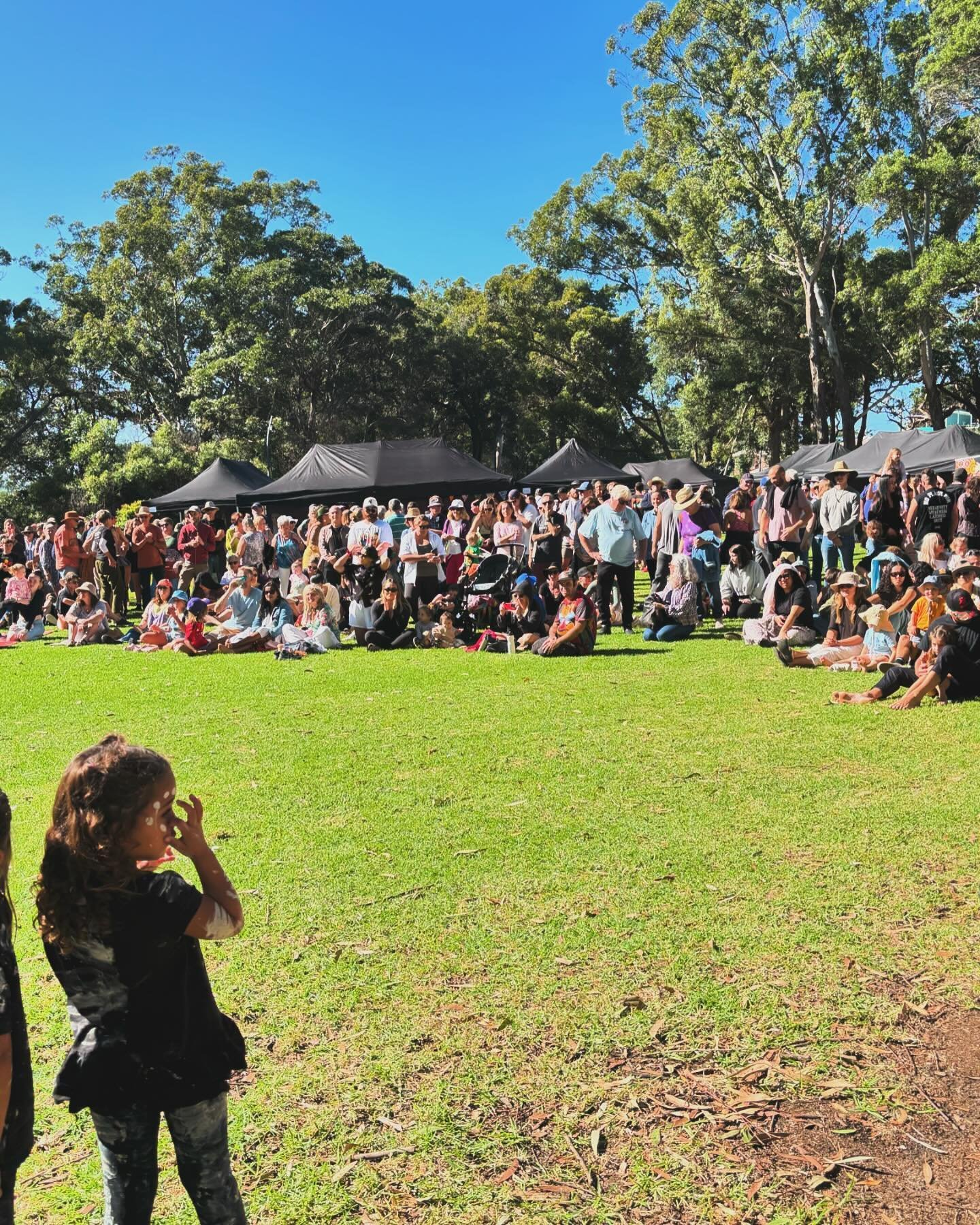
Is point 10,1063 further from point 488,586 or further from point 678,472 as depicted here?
point 678,472

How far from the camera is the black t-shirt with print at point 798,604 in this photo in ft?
37.3

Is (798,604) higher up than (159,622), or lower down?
higher up

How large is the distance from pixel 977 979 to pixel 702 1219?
167 centimetres

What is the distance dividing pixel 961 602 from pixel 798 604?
3133 mm

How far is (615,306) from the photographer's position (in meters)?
48.6

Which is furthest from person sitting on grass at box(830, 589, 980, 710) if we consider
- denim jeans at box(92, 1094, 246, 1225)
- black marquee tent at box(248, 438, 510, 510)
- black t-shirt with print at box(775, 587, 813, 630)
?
black marquee tent at box(248, 438, 510, 510)

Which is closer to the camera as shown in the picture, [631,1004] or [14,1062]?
[14,1062]

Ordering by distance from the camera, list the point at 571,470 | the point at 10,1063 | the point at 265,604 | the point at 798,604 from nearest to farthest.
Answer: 1. the point at 10,1063
2. the point at 798,604
3. the point at 265,604
4. the point at 571,470

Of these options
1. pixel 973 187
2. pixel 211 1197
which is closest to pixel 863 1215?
pixel 211 1197

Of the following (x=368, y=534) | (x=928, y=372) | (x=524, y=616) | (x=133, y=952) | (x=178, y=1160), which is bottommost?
(x=178, y=1160)

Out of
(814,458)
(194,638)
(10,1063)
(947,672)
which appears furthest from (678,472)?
(10,1063)

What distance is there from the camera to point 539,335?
155ft

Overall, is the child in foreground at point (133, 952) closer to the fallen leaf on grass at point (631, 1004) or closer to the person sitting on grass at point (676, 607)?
the fallen leaf on grass at point (631, 1004)

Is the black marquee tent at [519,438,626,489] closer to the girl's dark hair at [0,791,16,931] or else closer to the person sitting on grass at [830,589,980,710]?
the person sitting on grass at [830,589,980,710]
